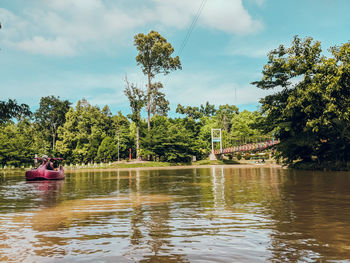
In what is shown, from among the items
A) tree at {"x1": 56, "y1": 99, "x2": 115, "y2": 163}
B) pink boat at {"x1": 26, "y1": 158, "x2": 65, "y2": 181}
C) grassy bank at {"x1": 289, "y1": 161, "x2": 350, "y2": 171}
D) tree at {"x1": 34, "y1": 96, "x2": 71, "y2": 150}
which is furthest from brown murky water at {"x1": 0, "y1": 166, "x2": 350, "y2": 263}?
tree at {"x1": 34, "y1": 96, "x2": 71, "y2": 150}

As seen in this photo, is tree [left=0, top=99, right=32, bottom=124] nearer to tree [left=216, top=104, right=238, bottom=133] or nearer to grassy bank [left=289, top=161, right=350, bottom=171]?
grassy bank [left=289, top=161, right=350, bottom=171]

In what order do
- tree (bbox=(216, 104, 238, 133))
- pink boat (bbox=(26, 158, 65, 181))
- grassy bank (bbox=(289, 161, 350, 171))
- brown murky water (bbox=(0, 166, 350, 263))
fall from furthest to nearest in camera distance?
tree (bbox=(216, 104, 238, 133))
grassy bank (bbox=(289, 161, 350, 171))
pink boat (bbox=(26, 158, 65, 181))
brown murky water (bbox=(0, 166, 350, 263))

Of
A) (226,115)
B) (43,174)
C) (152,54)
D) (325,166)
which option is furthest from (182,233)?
(226,115)

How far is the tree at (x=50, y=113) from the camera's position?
268ft

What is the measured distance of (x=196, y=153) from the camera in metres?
69.1

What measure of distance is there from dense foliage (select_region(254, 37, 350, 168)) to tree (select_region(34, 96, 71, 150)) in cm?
6231

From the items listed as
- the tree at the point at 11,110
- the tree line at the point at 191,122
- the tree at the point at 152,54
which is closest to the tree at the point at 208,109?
the tree line at the point at 191,122

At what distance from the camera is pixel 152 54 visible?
203 feet

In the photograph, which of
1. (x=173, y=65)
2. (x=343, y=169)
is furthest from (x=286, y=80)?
(x=173, y=65)

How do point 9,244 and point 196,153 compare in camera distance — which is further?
point 196,153

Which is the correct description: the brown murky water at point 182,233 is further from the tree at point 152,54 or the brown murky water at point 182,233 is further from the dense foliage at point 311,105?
the tree at point 152,54

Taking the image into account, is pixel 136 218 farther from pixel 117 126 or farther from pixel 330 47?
pixel 117 126

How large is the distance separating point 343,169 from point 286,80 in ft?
32.4

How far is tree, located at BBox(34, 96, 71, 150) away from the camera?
268 ft
